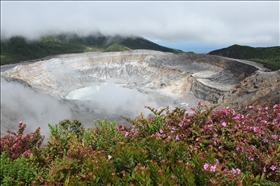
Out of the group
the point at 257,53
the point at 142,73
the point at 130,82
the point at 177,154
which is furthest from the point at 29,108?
the point at 257,53

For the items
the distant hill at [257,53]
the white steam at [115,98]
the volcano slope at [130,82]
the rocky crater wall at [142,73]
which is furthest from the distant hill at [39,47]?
the distant hill at [257,53]

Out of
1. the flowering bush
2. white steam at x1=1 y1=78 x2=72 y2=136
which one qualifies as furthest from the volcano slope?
the flowering bush

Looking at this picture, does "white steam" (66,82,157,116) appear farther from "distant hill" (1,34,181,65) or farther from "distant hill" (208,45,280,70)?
"distant hill" (1,34,181,65)

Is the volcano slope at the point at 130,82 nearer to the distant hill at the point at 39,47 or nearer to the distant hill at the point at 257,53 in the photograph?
the distant hill at the point at 257,53

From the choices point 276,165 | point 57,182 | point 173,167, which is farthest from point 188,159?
point 57,182

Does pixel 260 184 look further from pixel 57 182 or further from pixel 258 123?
pixel 57 182

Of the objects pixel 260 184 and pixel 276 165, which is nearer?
pixel 260 184
